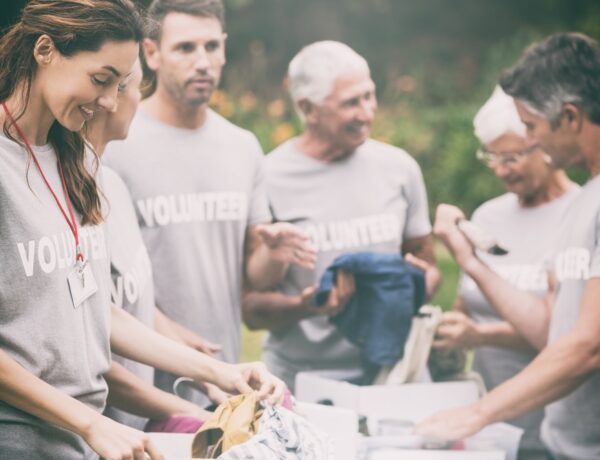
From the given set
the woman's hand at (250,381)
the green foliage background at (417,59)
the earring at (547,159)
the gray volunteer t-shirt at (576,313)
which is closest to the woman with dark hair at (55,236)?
the woman's hand at (250,381)

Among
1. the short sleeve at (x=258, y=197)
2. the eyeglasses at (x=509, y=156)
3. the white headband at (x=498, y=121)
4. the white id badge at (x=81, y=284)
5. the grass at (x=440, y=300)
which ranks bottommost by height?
the grass at (x=440, y=300)

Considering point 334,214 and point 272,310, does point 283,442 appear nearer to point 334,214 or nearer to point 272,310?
point 272,310

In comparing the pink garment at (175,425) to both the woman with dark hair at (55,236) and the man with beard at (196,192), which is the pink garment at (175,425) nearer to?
the woman with dark hair at (55,236)

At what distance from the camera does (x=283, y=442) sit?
7.18ft

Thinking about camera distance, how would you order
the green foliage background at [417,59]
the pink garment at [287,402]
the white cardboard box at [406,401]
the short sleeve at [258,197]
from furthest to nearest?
the green foliage background at [417,59] → the short sleeve at [258,197] → the white cardboard box at [406,401] → the pink garment at [287,402]

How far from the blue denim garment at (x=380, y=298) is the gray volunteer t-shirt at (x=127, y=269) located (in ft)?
2.66

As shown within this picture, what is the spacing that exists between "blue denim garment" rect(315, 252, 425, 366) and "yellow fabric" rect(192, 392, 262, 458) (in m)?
1.09

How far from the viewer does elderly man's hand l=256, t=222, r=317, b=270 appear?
3221 millimetres

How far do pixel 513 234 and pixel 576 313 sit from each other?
76 centimetres

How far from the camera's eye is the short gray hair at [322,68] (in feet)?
12.3

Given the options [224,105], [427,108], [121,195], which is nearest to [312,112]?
[121,195]

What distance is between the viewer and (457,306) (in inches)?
155

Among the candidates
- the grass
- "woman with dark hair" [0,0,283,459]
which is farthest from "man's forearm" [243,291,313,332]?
the grass

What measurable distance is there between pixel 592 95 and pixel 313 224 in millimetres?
1122
